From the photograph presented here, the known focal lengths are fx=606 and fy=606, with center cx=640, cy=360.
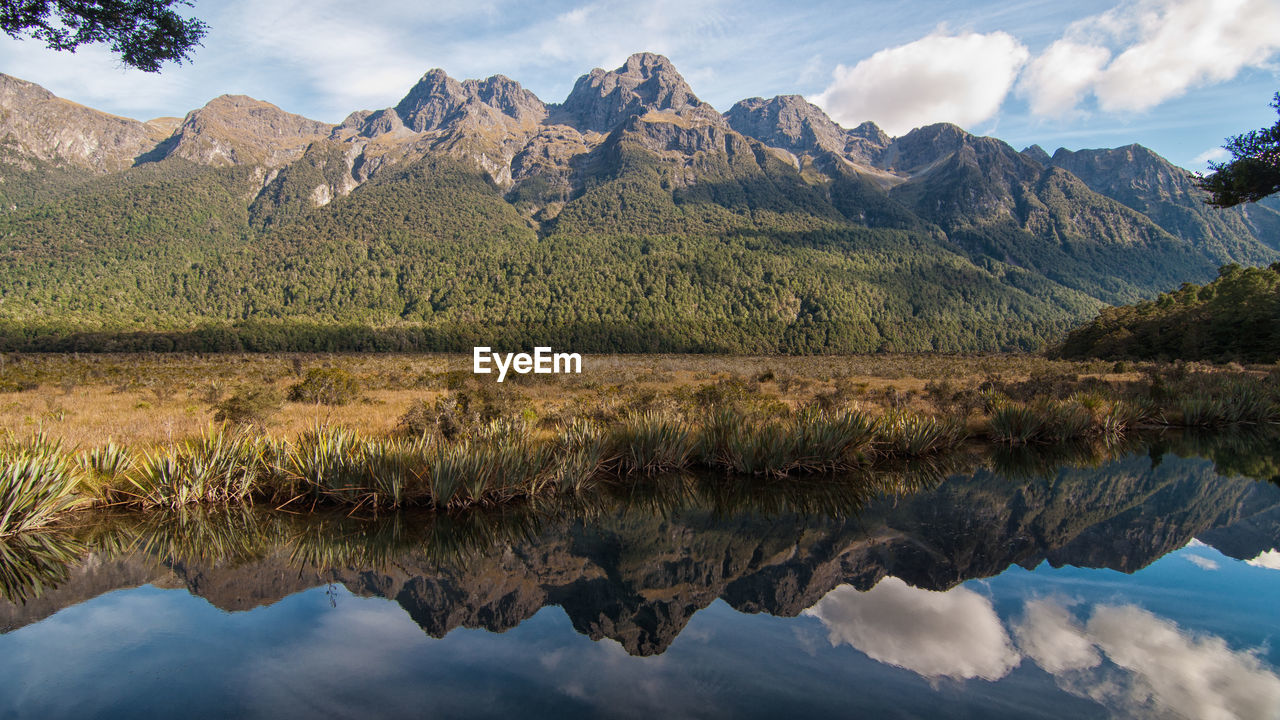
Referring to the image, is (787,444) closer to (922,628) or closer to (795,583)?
(795,583)

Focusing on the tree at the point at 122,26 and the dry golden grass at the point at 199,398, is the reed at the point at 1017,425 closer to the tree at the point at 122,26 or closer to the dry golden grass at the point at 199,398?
the dry golden grass at the point at 199,398

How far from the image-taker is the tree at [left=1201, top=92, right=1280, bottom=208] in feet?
53.6

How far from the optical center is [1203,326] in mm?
39938

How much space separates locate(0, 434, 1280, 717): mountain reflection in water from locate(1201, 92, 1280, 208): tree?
11.1 meters

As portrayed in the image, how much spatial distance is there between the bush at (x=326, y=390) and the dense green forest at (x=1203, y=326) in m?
45.3

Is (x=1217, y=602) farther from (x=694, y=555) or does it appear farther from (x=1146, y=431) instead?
(x=1146, y=431)

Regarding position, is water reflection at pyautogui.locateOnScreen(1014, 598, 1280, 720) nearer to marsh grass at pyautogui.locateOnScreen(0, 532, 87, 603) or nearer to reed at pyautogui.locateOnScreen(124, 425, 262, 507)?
marsh grass at pyautogui.locateOnScreen(0, 532, 87, 603)

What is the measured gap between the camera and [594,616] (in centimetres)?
575

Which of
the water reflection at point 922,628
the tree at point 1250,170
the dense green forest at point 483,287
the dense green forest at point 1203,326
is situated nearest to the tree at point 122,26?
the water reflection at point 922,628

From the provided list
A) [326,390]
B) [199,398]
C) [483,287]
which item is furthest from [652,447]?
[483,287]

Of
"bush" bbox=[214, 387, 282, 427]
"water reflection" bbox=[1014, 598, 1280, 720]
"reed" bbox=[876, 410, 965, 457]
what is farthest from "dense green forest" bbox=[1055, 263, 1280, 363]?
"bush" bbox=[214, 387, 282, 427]

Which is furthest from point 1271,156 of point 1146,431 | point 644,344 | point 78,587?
point 644,344

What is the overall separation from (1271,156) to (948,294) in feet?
580

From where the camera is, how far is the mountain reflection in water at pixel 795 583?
4.69 m
